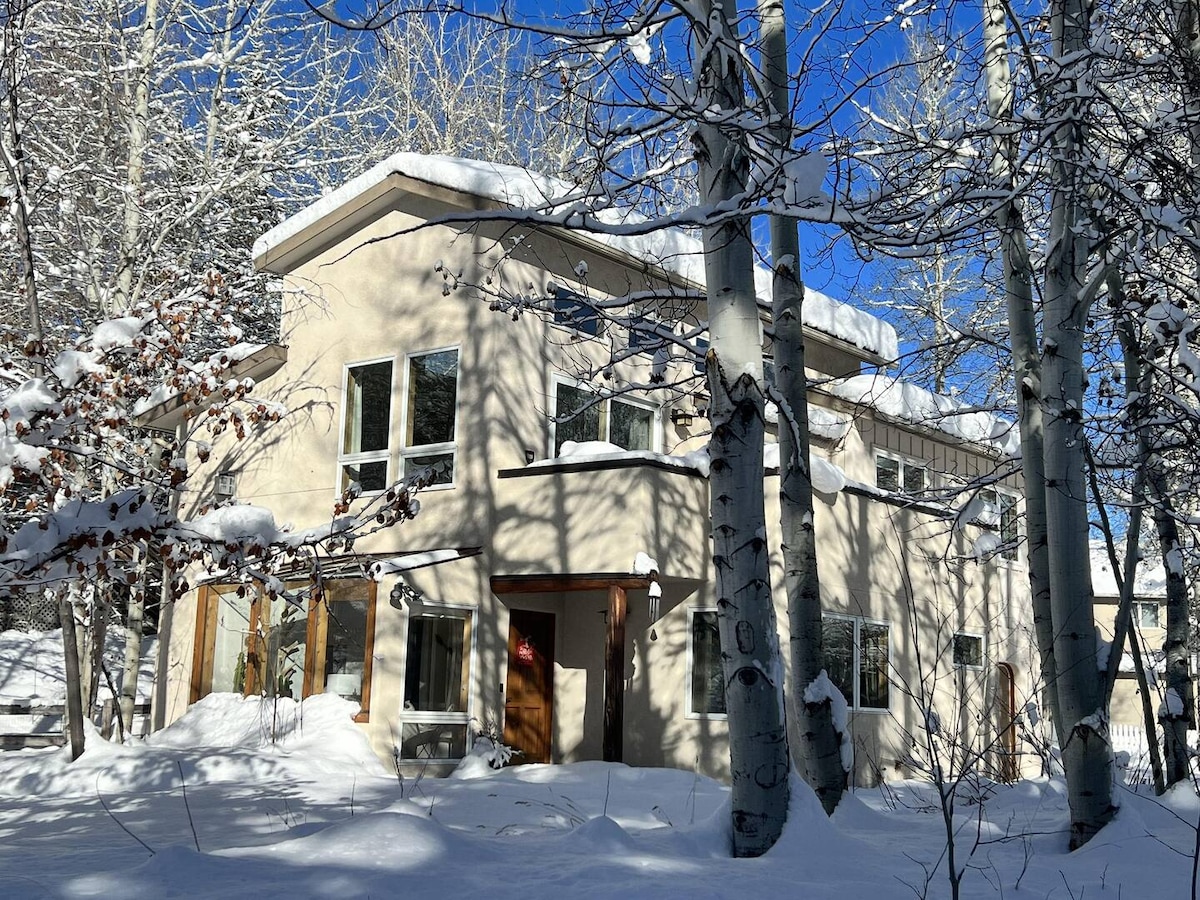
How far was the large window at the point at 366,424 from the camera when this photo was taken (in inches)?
564

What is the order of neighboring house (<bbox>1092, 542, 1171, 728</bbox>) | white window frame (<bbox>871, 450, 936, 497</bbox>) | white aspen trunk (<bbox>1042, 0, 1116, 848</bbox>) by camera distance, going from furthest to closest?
neighboring house (<bbox>1092, 542, 1171, 728</bbox>) < white window frame (<bbox>871, 450, 936, 497</bbox>) < white aspen trunk (<bbox>1042, 0, 1116, 848</bbox>)

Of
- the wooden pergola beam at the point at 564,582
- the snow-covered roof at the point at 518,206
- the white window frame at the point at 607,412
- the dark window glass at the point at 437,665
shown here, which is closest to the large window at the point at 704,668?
the wooden pergola beam at the point at 564,582

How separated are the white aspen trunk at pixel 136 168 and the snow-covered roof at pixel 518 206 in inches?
87.7

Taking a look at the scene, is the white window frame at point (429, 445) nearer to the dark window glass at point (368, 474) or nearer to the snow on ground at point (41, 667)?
the dark window glass at point (368, 474)

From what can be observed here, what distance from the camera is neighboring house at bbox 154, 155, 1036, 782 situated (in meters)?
12.9

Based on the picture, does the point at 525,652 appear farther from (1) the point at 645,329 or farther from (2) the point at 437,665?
(1) the point at 645,329

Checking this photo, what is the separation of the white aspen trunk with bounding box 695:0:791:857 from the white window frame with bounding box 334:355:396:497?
9.28 m

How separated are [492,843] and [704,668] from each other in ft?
27.6

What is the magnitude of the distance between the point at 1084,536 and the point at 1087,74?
2.30 m

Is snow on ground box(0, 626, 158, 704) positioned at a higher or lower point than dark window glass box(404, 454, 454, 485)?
lower

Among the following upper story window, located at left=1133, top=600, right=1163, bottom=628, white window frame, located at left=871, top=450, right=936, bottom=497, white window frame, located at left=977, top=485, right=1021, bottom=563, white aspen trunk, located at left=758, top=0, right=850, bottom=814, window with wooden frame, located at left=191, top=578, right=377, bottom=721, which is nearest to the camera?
white aspen trunk, located at left=758, top=0, right=850, bottom=814

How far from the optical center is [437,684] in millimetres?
13133

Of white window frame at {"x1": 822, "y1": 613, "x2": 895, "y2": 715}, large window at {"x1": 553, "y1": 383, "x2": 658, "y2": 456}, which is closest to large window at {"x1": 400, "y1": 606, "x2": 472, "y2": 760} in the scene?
large window at {"x1": 553, "y1": 383, "x2": 658, "y2": 456}

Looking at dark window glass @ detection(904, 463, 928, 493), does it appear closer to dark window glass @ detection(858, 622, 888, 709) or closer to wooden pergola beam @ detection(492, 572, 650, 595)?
dark window glass @ detection(858, 622, 888, 709)
